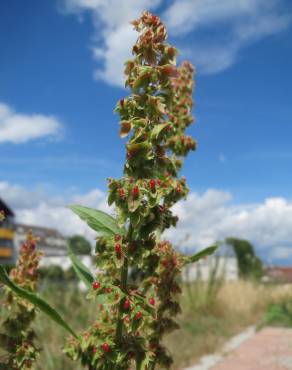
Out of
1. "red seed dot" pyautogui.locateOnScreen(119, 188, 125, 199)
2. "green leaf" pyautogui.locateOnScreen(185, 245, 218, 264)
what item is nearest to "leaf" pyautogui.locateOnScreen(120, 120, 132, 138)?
"red seed dot" pyautogui.locateOnScreen(119, 188, 125, 199)

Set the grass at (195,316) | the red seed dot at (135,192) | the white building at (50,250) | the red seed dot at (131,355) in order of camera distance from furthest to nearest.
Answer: the grass at (195,316), the white building at (50,250), the red seed dot at (131,355), the red seed dot at (135,192)

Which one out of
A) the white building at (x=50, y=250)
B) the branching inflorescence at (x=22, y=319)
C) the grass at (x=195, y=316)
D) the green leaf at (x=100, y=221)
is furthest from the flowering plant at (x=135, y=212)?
the grass at (x=195, y=316)

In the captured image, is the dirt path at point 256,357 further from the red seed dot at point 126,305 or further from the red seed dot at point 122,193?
the red seed dot at point 122,193

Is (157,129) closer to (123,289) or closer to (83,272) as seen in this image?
(123,289)

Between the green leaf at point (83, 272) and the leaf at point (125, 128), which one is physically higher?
the leaf at point (125, 128)

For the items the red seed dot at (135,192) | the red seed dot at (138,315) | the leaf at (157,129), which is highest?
the leaf at (157,129)

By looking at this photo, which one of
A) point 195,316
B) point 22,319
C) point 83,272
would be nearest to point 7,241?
point 195,316
